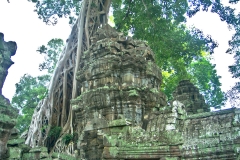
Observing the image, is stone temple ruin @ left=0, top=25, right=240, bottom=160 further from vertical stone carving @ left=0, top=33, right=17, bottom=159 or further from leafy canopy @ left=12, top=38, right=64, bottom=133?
leafy canopy @ left=12, top=38, right=64, bottom=133

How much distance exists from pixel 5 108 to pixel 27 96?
1475 centimetres

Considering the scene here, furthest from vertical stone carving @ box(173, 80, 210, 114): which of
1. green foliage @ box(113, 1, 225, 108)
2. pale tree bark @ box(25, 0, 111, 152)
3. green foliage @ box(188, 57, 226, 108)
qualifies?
green foliage @ box(188, 57, 226, 108)

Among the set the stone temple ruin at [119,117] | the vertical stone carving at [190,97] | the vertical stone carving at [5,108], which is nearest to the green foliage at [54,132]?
the stone temple ruin at [119,117]

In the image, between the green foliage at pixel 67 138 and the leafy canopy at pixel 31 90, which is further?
the leafy canopy at pixel 31 90

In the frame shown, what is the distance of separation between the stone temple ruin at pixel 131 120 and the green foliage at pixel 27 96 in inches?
334

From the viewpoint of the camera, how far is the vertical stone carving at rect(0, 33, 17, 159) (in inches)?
154

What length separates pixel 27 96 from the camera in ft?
60.0

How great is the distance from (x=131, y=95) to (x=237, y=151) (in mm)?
2938

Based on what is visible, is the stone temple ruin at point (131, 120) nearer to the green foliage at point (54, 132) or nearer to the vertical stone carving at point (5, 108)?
the vertical stone carving at point (5, 108)

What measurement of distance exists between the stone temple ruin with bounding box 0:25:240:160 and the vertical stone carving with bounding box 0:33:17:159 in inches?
2.1

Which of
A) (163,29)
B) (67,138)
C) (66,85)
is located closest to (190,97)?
(163,29)

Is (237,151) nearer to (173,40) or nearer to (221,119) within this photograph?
(221,119)

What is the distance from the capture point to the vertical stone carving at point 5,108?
3910 mm

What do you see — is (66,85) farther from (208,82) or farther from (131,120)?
(208,82)
